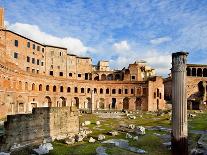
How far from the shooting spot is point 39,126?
71.1 feet

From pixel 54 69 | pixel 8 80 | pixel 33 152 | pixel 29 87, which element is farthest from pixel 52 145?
pixel 54 69

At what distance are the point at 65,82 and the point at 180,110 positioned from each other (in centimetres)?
5213

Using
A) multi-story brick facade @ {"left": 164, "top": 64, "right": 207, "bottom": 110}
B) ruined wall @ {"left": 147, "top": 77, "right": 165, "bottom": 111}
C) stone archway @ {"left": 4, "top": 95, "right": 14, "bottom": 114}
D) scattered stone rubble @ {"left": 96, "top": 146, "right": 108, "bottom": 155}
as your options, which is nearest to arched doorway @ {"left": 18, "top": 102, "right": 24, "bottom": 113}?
stone archway @ {"left": 4, "top": 95, "right": 14, "bottom": 114}

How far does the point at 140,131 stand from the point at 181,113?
13839 mm

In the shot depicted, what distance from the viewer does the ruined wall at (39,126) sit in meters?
19.4

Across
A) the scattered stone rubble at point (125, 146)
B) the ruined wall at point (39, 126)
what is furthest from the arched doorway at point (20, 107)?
the scattered stone rubble at point (125, 146)

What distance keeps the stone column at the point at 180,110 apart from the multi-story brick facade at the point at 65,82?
36.9m

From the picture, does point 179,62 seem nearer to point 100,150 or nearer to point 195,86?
point 100,150

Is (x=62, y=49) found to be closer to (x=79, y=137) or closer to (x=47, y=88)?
(x=47, y=88)

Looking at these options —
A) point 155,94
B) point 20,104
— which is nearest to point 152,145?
point 20,104

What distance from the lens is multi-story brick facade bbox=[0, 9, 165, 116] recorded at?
53034 mm

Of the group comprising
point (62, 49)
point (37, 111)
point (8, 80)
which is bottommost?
point (37, 111)

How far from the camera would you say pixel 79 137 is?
2250 cm

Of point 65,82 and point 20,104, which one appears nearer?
Result: point 20,104
